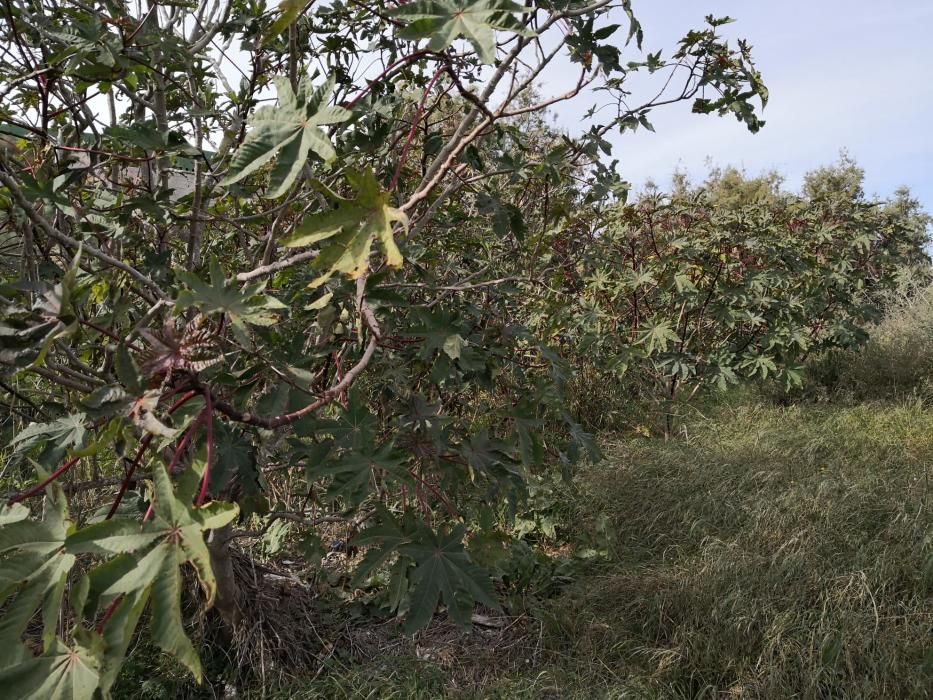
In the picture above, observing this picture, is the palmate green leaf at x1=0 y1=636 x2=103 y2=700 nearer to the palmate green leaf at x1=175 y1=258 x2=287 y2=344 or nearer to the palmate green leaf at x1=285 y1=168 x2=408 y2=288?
the palmate green leaf at x1=175 y1=258 x2=287 y2=344

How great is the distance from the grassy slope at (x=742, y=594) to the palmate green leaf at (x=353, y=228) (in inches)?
60.9


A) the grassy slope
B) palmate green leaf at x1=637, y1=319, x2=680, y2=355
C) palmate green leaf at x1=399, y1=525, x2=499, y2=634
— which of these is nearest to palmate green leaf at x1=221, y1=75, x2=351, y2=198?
palmate green leaf at x1=399, y1=525, x2=499, y2=634

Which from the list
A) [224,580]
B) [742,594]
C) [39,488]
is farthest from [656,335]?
[39,488]

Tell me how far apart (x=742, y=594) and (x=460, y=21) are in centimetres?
215

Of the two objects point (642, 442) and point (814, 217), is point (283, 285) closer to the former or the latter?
point (642, 442)

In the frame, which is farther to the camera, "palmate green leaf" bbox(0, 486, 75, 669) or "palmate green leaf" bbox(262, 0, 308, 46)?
"palmate green leaf" bbox(262, 0, 308, 46)

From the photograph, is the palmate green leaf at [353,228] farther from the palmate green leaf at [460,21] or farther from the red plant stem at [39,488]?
the red plant stem at [39,488]

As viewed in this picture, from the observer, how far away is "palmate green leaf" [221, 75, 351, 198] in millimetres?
1014

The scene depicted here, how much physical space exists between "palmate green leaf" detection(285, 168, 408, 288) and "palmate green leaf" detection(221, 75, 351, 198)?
66mm

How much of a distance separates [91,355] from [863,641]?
239 centimetres

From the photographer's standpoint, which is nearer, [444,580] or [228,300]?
[228,300]

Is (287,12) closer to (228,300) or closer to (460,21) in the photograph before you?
(460,21)

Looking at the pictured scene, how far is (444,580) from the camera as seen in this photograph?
51.3 inches

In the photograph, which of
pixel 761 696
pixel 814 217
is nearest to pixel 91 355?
pixel 761 696
